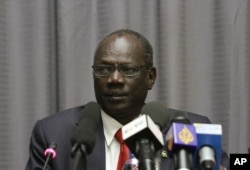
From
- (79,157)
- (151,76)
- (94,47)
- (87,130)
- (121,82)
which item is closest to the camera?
(79,157)

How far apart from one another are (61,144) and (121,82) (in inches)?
13.3

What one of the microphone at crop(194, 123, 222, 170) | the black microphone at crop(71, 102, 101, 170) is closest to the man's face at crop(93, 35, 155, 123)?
the black microphone at crop(71, 102, 101, 170)

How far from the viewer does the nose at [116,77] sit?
68.1 inches

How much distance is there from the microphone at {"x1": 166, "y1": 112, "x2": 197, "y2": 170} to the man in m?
0.71

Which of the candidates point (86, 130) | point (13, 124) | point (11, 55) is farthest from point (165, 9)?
point (86, 130)

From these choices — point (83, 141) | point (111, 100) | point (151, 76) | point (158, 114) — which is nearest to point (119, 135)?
point (111, 100)

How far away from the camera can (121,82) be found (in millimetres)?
1734

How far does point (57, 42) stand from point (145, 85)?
0.71 meters

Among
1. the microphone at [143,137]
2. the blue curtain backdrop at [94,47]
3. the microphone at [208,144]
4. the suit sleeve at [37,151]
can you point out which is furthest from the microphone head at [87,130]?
the blue curtain backdrop at [94,47]

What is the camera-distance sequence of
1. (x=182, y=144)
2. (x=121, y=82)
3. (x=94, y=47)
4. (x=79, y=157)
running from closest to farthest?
(x=182, y=144)
(x=79, y=157)
(x=121, y=82)
(x=94, y=47)

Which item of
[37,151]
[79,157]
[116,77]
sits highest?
[116,77]

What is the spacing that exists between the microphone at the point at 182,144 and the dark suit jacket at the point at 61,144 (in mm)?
690

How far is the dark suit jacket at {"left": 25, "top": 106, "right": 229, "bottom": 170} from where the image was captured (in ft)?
5.67

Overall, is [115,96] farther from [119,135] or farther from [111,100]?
[119,135]
